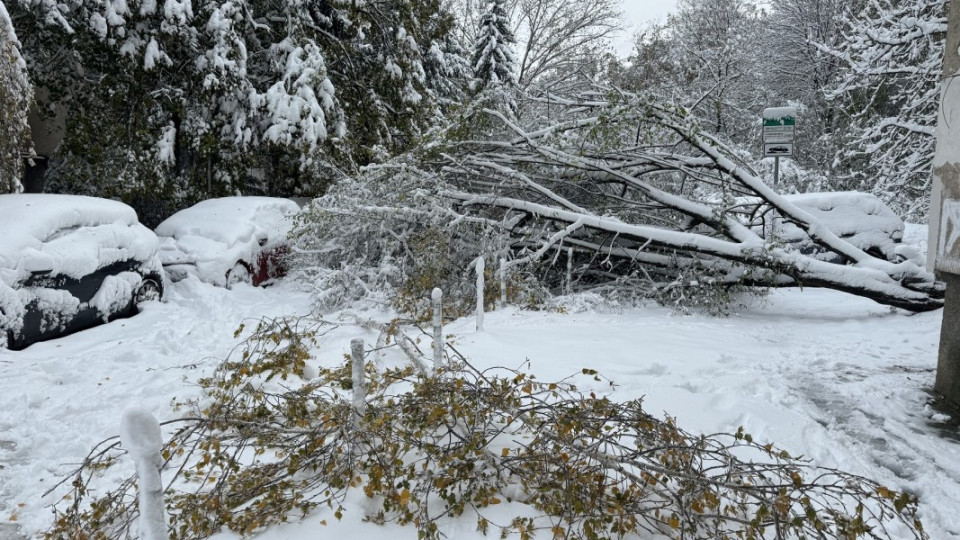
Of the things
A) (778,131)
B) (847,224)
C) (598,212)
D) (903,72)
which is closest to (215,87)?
(598,212)

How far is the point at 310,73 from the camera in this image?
13.8 metres

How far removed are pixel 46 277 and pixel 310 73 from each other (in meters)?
8.37

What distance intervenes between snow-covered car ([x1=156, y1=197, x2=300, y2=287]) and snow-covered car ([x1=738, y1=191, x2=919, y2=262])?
7937mm

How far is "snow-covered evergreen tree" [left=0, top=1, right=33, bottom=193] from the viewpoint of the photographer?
910 cm

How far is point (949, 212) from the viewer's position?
5051 millimetres

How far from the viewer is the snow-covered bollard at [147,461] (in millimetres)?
2182

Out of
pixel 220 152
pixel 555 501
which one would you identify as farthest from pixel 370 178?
pixel 555 501

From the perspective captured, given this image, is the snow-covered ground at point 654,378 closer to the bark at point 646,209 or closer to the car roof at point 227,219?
the bark at point 646,209

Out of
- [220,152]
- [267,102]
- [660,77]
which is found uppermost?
[660,77]

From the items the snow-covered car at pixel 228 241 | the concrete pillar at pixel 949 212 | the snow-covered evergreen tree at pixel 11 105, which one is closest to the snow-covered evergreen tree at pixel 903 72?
the concrete pillar at pixel 949 212

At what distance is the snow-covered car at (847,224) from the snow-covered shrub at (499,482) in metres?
6.77

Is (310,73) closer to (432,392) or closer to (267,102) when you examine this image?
(267,102)

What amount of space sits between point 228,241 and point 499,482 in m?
8.26

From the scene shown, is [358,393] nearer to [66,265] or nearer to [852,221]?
[66,265]
